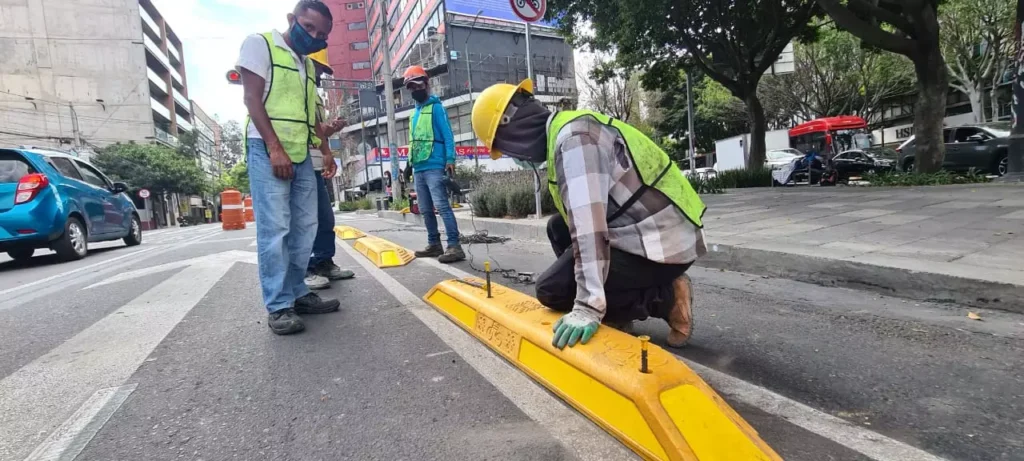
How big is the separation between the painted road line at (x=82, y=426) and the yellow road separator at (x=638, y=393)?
1.46m

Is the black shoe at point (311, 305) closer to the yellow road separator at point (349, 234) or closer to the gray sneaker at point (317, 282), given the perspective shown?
the gray sneaker at point (317, 282)

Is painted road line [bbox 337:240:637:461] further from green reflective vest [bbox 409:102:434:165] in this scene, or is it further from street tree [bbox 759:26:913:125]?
street tree [bbox 759:26:913:125]

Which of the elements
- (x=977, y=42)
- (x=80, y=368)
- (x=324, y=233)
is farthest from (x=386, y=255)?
(x=977, y=42)

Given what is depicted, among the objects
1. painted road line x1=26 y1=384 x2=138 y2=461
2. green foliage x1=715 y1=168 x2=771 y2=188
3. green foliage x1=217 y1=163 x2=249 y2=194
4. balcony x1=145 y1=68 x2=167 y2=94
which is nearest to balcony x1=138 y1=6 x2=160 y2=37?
balcony x1=145 y1=68 x2=167 y2=94

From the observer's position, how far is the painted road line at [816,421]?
Answer: 138 cm

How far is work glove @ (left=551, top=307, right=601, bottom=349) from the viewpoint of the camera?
1741 mm

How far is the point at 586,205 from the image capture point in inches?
70.7

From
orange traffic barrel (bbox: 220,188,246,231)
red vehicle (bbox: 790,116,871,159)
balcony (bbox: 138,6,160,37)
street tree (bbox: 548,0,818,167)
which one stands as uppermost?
balcony (bbox: 138,6,160,37)

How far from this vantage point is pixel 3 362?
2395 mm

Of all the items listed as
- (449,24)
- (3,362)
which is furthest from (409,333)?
(449,24)

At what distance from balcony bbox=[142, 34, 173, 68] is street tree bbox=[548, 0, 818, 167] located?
41.9 meters

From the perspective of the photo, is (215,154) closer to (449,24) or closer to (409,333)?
(449,24)

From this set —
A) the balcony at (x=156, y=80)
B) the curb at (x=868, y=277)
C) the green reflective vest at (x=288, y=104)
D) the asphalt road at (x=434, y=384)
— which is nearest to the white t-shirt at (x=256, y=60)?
the green reflective vest at (x=288, y=104)

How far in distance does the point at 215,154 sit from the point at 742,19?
231 feet
